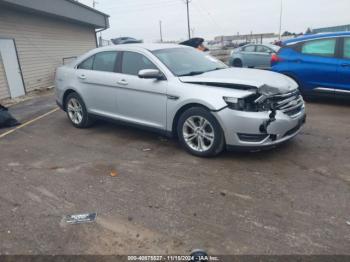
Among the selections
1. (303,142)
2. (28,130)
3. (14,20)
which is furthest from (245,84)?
(14,20)

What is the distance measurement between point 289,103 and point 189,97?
4.68ft

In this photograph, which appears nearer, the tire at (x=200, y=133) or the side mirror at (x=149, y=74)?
the tire at (x=200, y=133)

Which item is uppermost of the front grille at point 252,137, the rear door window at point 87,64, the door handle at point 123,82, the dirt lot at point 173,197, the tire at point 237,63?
the rear door window at point 87,64

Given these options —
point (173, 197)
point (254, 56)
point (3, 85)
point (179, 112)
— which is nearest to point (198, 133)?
point (179, 112)

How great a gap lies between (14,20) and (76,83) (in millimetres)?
7614

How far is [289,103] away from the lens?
4879mm

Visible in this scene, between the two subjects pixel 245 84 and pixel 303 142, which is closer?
pixel 245 84

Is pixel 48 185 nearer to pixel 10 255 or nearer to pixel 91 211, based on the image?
pixel 91 211

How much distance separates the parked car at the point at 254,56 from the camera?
14695 mm

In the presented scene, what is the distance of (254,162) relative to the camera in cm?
474

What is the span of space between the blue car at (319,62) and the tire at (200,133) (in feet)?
13.9

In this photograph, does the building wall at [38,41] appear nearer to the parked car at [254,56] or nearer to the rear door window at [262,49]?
the parked car at [254,56]

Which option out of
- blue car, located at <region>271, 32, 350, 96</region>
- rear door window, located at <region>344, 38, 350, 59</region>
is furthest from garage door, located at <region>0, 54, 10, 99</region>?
rear door window, located at <region>344, 38, 350, 59</region>

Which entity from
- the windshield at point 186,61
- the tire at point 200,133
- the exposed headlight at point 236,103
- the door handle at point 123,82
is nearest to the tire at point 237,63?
the windshield at point 186,61
